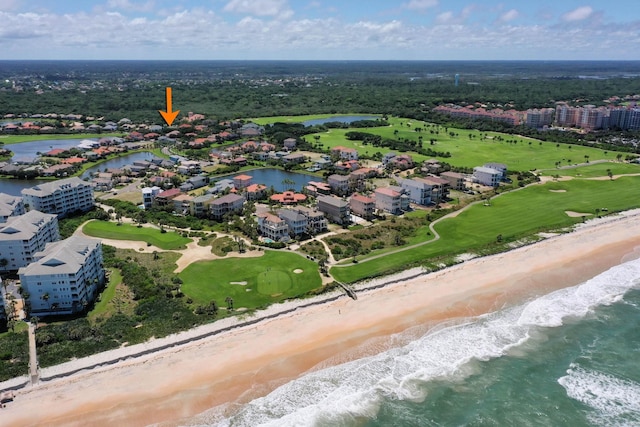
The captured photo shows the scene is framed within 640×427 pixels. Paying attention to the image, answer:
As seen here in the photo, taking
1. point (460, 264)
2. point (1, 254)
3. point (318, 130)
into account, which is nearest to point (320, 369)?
point (460, 264)

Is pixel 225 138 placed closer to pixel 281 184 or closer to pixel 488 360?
pixel 281 184

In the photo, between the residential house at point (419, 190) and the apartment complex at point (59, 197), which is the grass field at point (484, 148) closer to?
the residential house at point (419, 190)

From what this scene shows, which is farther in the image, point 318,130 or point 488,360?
point 318,130

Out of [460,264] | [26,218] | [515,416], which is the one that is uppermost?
[26,218]

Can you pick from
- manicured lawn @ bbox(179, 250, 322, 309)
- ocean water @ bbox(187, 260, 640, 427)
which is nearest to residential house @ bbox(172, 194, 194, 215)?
manicured lawn @ bbox(179, 250, 322, 309)

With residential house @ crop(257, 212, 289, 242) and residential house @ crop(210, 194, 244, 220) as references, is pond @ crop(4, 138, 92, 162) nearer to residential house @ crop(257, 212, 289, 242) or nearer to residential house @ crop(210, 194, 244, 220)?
residential house @ crop(210, 194, 244, 220)

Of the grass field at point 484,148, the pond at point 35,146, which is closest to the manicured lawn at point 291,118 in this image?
the grass field at point 484,148

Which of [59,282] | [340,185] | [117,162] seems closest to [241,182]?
[340,185]
